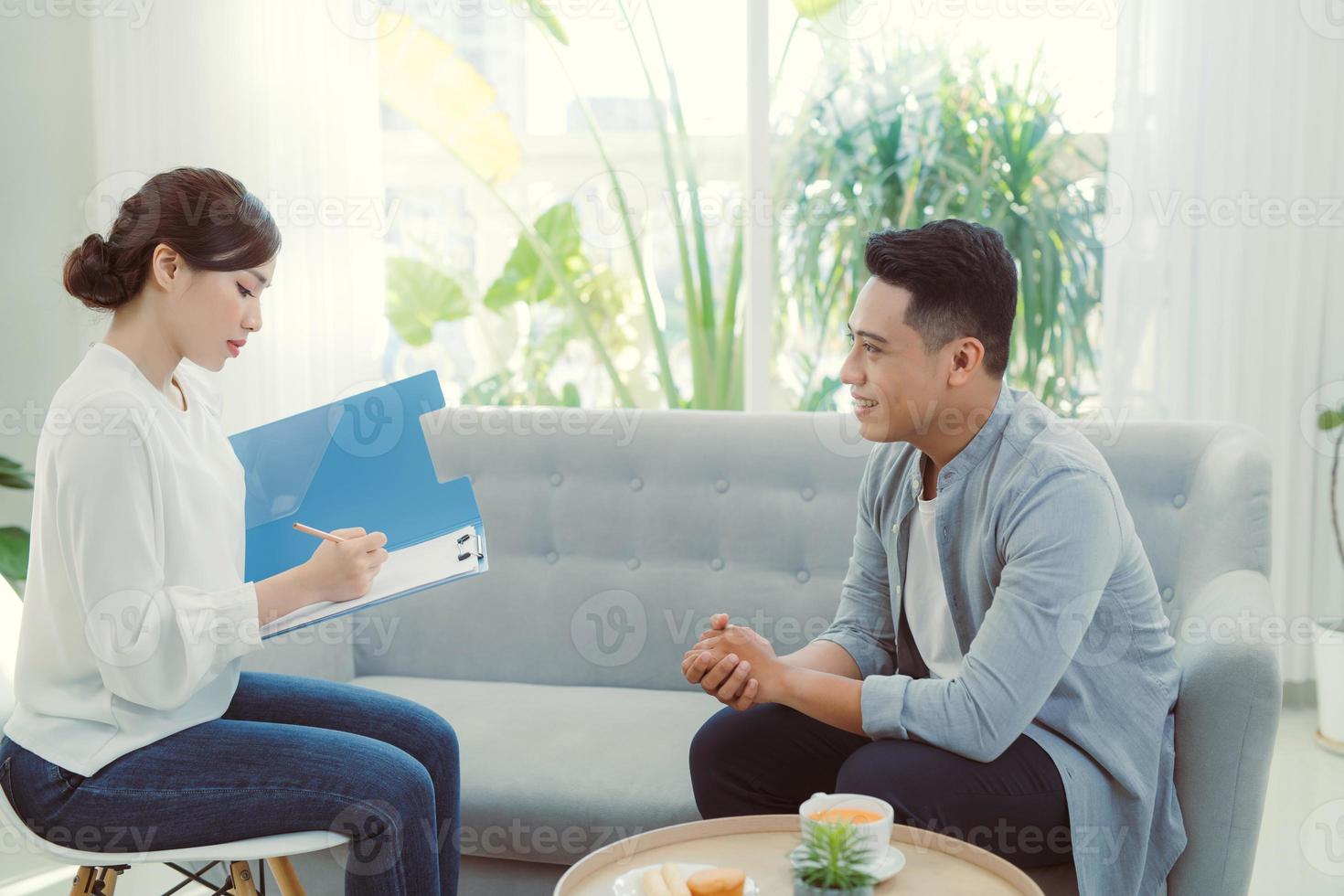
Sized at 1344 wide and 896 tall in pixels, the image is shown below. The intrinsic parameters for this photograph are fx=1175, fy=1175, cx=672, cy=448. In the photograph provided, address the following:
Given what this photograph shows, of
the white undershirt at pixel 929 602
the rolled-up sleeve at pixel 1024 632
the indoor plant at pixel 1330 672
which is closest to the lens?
the rolled-up sleeve at pixel 1024 632

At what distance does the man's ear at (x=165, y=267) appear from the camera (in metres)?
1.42

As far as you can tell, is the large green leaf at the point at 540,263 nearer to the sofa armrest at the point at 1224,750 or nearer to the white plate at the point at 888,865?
the sofa armrest at the point at 1224,750

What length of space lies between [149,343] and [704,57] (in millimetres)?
2512

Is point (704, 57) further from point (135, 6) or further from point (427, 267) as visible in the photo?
point (135, 6)

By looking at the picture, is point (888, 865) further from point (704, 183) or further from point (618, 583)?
point (704, 183)

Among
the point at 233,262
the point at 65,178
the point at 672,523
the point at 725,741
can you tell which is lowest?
the point at 725,741

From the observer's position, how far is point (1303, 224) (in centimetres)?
301

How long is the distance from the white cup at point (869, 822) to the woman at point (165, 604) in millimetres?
497

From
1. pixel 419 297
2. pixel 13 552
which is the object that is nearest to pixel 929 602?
pixel 13 552

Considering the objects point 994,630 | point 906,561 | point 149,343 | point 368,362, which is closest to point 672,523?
point 906,561

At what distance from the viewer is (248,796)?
1349mm

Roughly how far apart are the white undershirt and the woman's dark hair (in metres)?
0.98

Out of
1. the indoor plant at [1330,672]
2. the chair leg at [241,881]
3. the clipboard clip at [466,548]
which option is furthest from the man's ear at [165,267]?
the indoor plant at [1330,672]

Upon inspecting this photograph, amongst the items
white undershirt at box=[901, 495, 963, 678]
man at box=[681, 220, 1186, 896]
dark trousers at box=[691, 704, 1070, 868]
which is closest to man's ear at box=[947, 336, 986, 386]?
man at box=[681, 220, 1186, 896]
